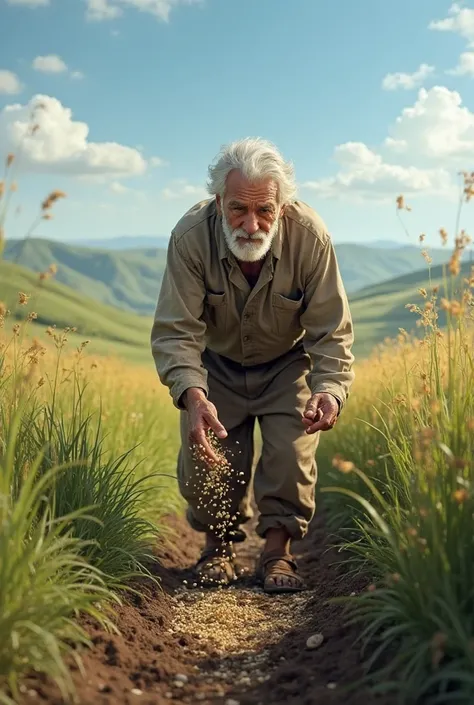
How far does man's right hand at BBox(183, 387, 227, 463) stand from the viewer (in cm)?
314

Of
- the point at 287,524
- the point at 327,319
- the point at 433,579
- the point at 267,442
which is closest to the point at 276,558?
the point at 287,524

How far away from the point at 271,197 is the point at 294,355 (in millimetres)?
840

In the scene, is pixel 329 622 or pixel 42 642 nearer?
pixel 42 642

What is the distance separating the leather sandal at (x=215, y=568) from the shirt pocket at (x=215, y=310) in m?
1.11

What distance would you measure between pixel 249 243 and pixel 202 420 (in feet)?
2.76

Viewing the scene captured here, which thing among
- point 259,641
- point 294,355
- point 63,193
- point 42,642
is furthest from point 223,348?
point 42,642

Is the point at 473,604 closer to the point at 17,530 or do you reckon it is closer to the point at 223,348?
the point at 17,530

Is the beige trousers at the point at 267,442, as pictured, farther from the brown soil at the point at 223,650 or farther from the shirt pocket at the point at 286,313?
the brown soil at the point at 223,650

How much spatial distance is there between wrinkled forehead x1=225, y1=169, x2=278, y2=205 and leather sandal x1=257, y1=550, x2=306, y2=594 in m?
1.69

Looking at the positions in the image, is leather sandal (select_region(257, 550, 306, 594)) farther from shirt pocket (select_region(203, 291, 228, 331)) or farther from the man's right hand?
shirt pocket (select_region(203, 291, 228, 331))

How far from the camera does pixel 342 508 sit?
464 centimetres

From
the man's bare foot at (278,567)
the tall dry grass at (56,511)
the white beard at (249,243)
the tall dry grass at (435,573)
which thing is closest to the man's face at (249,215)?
the white beard at (249,243)

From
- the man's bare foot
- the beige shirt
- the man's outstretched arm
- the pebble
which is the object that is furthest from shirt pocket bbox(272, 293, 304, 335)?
the pebble

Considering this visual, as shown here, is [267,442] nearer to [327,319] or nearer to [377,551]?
[327,319]
